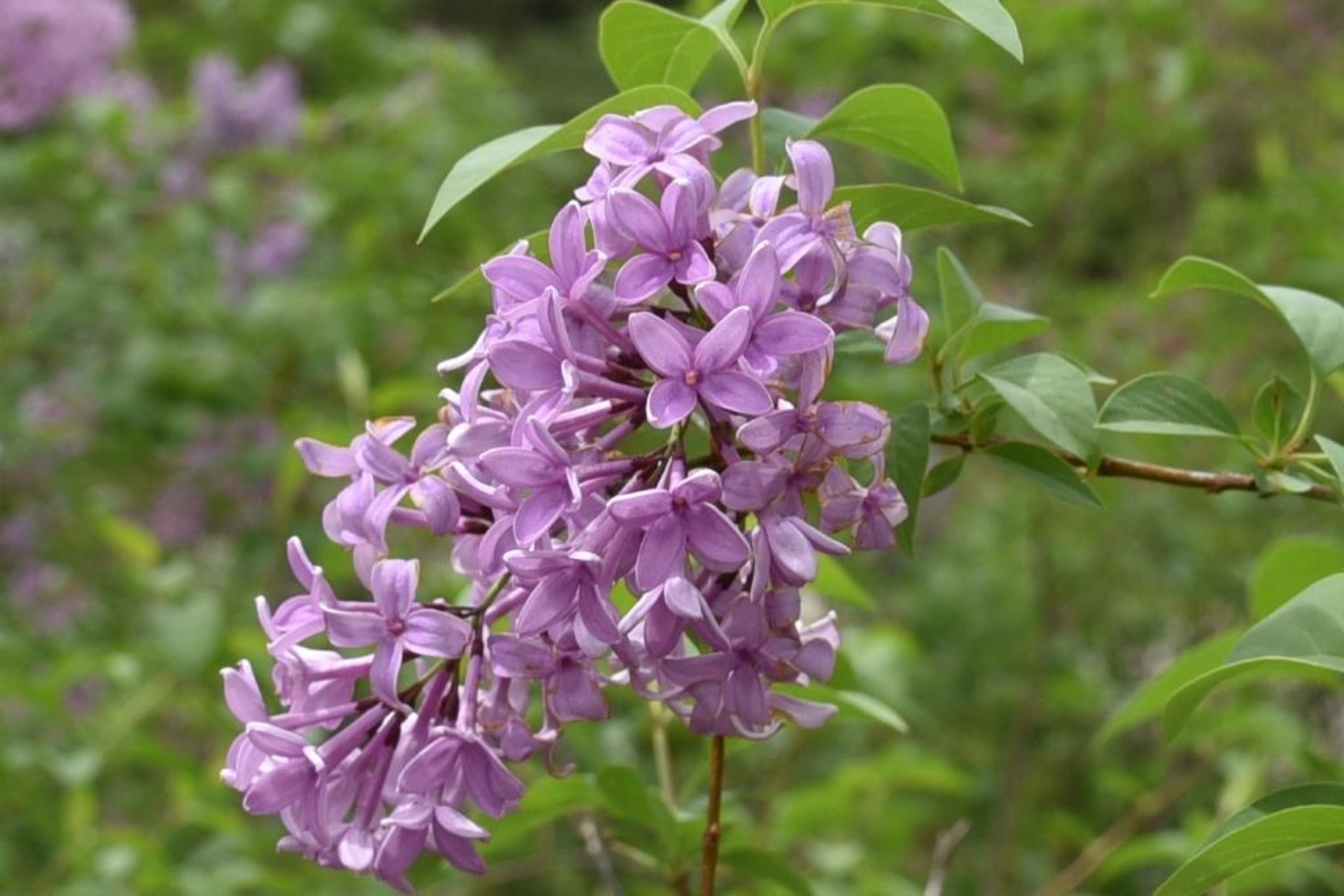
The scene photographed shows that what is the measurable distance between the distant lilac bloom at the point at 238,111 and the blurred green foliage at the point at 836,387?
0.13 ft

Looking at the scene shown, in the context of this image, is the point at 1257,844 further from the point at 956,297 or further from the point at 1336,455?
the point at 956,297

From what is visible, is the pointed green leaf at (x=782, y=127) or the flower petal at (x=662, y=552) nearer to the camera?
the flower petal at (x=662, y=552)

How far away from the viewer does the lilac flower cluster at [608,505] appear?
547 mm

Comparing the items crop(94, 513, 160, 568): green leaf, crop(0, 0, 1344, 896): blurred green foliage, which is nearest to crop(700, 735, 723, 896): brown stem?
crop(0, 0, 1344, 896): blurred green foliage

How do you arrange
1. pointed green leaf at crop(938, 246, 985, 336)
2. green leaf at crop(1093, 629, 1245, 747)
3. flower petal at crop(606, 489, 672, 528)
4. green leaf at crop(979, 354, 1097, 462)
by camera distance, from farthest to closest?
green leaf at crop(1093, 629, 1245, 747) < pointed green leaf at crop(938, 246, 985, 336) < green leaf at crop(979, 354, 1097, 462) < flower petal at crop(606, 489, 672, 528)

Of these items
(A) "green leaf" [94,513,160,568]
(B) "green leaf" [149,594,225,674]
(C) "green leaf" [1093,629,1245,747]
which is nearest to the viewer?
(C) "green leaf" [1093,629,1245,747]

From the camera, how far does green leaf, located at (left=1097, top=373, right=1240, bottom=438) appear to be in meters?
0.67

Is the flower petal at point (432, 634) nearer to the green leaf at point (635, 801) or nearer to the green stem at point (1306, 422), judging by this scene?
the green leaf at point (635, 801)

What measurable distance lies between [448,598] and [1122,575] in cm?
206

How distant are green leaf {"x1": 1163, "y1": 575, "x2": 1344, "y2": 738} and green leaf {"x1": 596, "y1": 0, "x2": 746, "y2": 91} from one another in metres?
0.34

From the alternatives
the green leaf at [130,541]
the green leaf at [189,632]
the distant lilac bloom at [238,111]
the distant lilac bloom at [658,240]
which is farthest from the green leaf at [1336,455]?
the distant lilac bloom at [238,111]

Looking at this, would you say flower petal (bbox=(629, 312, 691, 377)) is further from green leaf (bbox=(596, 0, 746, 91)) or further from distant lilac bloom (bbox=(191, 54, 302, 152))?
distant lilac bloom (bbox=(191, 54, 302, 152))

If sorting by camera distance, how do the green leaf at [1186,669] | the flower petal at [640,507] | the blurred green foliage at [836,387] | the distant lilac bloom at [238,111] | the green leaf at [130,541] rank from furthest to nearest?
1. the distant lilac bloom at [238,111]
2. the green leaf at [130,541]
3. the blurred green foliage at [836,387]
4. the green leaf at [1186,669]
5. the flower petal at [640,507]

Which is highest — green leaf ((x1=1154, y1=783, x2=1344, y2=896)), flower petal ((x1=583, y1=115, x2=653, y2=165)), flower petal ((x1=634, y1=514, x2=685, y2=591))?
flower petal ((x1=583, y1=115, x2=653, y2=165))
